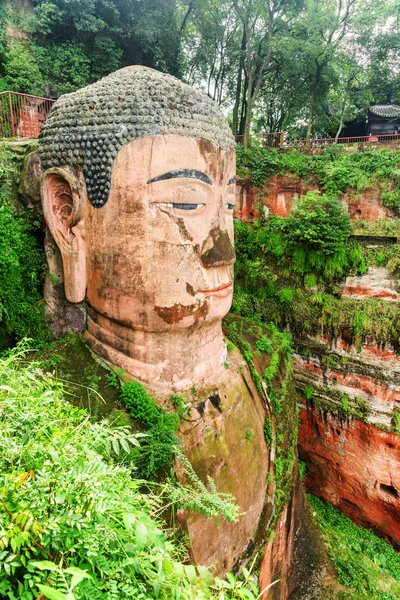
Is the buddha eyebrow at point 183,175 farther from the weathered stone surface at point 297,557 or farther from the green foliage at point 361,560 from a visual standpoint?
the green foliage at point 361,560

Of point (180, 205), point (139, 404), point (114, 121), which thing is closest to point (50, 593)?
point (139, 404)

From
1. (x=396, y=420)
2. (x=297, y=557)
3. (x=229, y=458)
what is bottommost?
(x=297, y=557)

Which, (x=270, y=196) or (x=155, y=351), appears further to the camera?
(x=270, y=196)

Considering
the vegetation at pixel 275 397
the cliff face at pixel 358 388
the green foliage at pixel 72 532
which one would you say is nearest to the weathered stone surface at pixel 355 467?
the cliff face at pixel 358 388

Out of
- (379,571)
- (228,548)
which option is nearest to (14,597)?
(228,548)

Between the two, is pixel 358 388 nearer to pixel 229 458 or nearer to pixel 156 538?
pixel 229 458

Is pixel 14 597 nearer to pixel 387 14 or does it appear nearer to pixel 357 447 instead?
pixel 357 447
